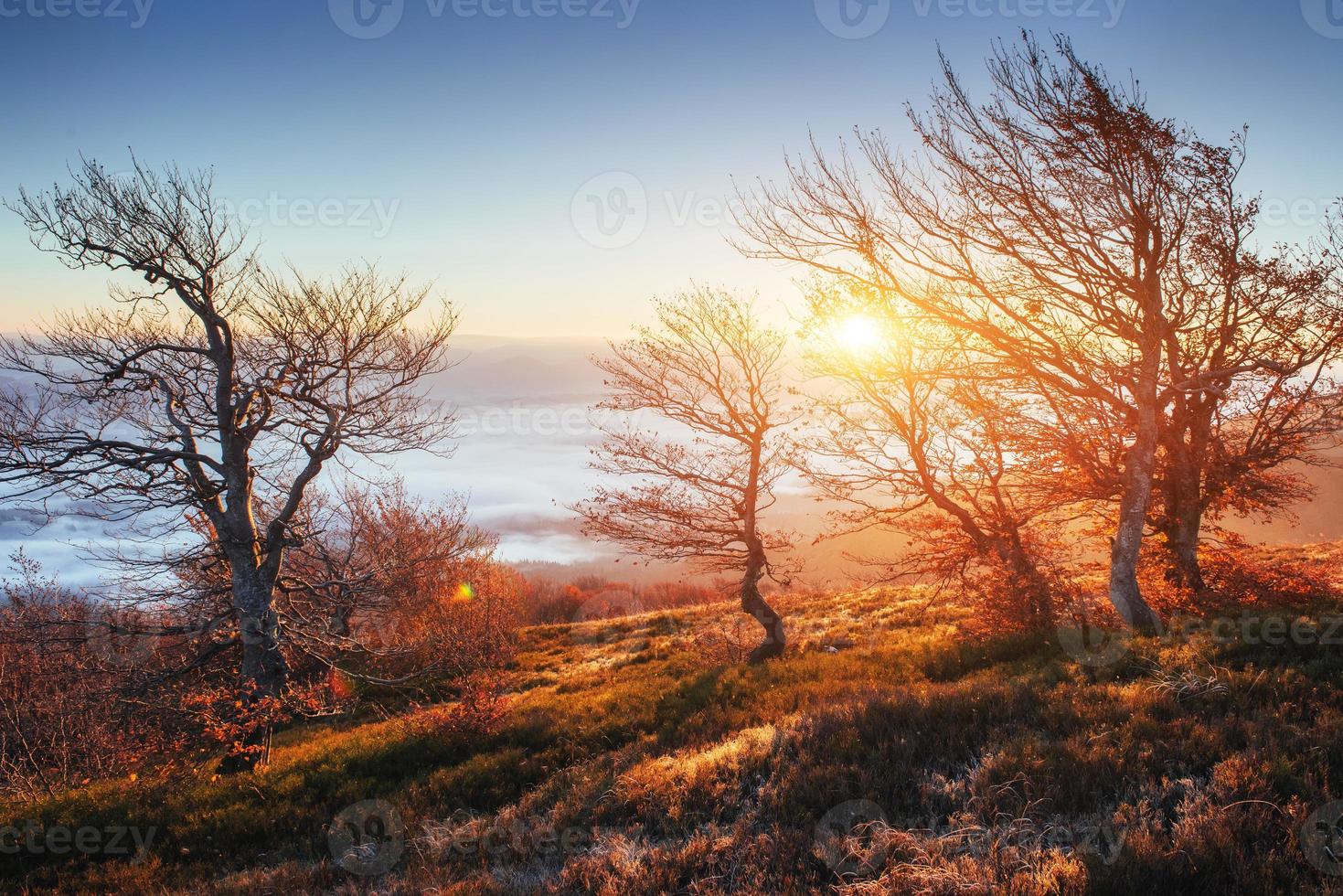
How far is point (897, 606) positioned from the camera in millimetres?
19281

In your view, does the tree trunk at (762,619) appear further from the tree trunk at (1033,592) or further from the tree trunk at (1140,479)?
the tree trunk at (1140,479)

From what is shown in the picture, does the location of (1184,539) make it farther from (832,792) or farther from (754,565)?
(832,792)

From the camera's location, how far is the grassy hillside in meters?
4.68

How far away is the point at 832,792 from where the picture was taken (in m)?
6.14

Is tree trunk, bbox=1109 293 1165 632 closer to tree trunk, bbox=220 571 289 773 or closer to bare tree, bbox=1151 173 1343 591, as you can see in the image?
bare tree, bbox=1151 173 1343 591

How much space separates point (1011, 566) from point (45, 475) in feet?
54.9

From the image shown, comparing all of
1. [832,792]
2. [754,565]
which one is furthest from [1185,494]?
[832,792]

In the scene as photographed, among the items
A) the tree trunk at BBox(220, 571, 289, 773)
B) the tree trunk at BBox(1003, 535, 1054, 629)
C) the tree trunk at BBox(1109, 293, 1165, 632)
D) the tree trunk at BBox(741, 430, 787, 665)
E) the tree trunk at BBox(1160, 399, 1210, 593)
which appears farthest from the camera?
the tree trunk at BBox(741, 430, 787, 665)

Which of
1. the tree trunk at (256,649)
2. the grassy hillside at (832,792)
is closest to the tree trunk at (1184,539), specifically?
the grassy hillside at (832,792)

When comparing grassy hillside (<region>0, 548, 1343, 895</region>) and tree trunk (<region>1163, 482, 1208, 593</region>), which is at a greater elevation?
tree trunk (<region>1163, 482, 1208, 593</region>)

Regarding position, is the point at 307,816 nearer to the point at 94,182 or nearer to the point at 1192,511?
the point at 94,182

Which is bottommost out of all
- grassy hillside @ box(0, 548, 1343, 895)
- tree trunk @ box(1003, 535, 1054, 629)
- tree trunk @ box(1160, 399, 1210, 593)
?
grassy hillside @ box(0, 548, 1343, 895)

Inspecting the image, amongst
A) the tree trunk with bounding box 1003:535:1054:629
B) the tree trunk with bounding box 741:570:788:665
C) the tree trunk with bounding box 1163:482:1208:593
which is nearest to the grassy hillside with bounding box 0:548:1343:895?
the tree trunk with bounding box 1003:535:1054:629

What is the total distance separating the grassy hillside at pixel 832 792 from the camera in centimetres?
468
